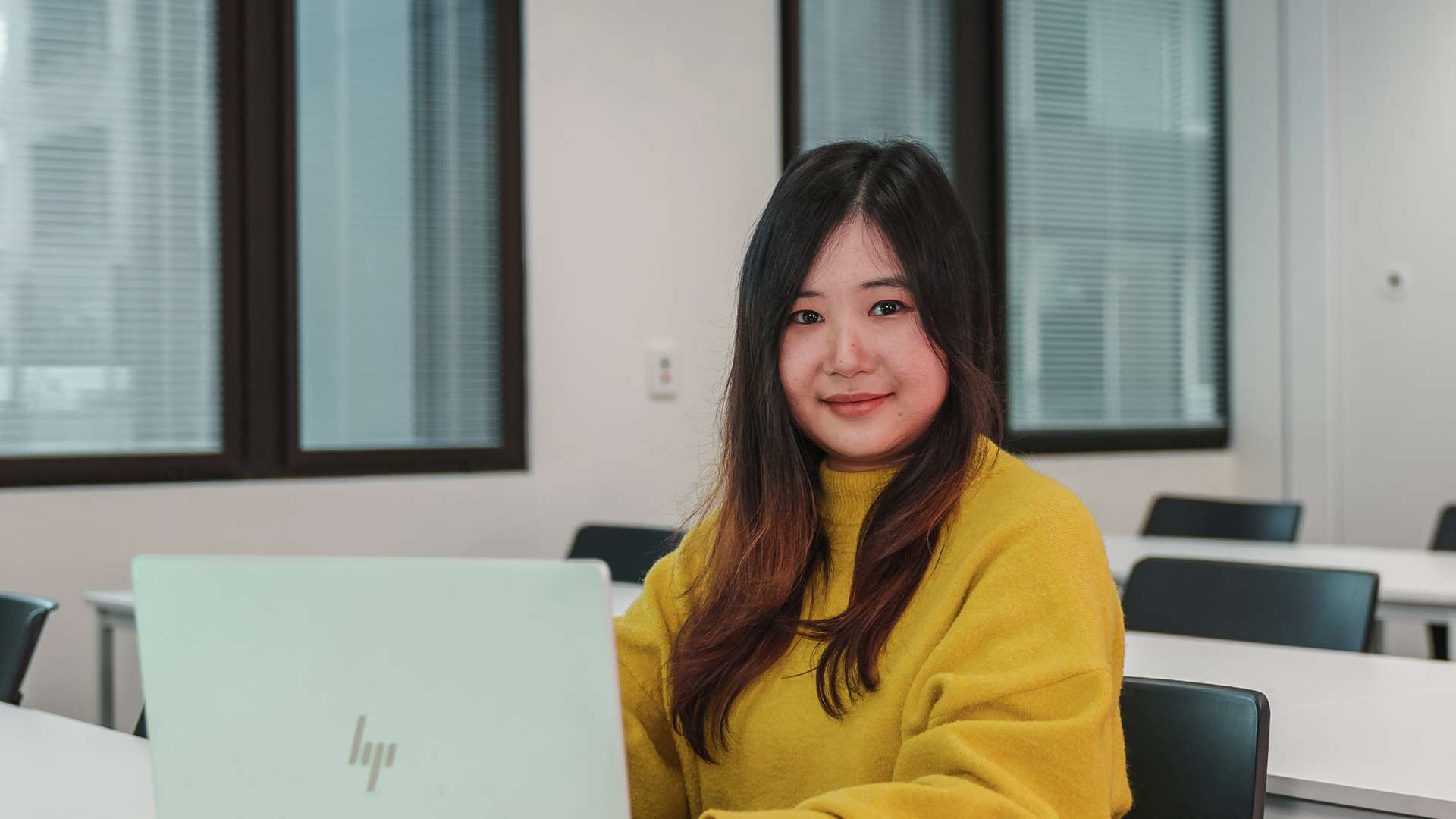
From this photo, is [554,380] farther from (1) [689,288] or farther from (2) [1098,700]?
(2) [1098,700]

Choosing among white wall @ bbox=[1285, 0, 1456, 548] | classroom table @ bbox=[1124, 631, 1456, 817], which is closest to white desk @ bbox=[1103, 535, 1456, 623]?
classroom table @ bbox=[1124, 631, 1456, 817]

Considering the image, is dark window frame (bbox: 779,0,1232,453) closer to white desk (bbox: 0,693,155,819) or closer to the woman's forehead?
white desk (bbox: 0,693,155,819)

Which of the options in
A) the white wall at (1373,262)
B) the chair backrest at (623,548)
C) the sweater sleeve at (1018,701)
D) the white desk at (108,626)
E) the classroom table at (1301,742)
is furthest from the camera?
the white wall at (1373,262)

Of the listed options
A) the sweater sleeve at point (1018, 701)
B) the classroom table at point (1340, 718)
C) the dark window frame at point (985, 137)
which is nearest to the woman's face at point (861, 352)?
the sweater sleeve at point (1018, 701)

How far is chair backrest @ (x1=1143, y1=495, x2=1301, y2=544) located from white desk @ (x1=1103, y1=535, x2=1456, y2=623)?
66 millimetres

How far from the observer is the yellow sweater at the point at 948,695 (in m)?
1.01

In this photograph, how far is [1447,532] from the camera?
11.5ft

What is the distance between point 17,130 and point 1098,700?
299 centimetres

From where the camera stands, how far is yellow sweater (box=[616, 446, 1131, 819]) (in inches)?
39.8

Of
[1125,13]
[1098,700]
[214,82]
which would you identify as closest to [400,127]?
[214,82]

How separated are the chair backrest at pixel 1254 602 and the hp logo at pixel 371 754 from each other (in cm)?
181

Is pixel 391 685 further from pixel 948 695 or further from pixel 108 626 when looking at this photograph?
pixel 108 626

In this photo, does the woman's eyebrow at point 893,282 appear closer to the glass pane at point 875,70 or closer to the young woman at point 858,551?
the young woman at point 858,551

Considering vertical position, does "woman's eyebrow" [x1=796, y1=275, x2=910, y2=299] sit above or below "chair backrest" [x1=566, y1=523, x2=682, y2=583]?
above
